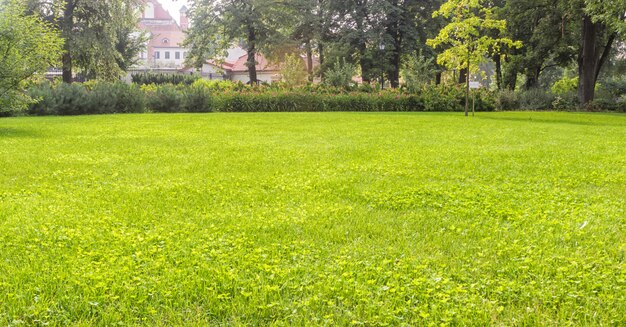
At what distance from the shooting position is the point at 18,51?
12.6 metres

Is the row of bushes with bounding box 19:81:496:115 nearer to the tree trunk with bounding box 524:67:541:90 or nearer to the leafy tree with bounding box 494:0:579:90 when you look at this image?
the leafy tree with bounding box 494:0:579:90

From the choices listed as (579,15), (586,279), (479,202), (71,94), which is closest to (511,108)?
(579,15)

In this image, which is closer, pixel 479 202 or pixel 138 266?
pixel 138 266

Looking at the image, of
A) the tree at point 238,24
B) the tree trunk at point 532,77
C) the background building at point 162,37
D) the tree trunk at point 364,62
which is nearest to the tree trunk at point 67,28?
the tree at point 238,24

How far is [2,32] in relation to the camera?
12.3m

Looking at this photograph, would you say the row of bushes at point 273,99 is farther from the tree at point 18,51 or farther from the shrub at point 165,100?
the tree at point 18,51

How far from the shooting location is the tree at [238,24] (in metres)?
37.4

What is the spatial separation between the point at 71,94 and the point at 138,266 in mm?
21104

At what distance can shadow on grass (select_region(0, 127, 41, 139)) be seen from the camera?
11711mm

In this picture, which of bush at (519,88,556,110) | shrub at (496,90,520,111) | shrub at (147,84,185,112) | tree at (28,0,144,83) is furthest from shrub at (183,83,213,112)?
bush at (519,88,556,110)

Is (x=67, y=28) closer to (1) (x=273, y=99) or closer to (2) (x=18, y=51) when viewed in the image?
(1) (x=273, y=99)

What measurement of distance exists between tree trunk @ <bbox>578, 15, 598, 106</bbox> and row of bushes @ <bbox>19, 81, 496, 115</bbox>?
6329mm

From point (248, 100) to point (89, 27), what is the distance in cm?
1215

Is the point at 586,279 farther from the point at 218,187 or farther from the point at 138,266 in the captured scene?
Answer: the point at 218,187
